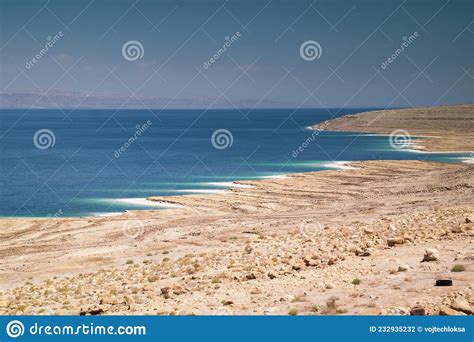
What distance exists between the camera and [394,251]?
22.6 meters

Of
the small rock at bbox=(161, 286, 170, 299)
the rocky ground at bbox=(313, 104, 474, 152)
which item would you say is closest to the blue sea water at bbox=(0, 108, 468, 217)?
the rocky ground at bbox=(313, 104, 474, 152)

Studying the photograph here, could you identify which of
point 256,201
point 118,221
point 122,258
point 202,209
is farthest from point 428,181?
point 122,258


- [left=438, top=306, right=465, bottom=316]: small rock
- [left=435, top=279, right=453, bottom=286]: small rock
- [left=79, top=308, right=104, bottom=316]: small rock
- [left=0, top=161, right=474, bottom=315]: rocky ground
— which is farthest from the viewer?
[left=79, top=308, right=104, bottom=316]: small rock

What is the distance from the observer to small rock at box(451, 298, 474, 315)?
14.9 meters

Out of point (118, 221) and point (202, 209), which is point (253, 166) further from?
point (118, 221)

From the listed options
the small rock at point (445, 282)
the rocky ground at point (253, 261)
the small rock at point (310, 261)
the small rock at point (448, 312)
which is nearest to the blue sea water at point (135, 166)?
the rocky ground at point (253, 261)

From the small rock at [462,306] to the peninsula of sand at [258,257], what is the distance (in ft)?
0.12

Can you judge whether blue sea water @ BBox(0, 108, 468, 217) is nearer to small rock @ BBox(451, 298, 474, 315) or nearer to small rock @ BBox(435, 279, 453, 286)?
small rock @ BBox(435, 279, 453, 286)

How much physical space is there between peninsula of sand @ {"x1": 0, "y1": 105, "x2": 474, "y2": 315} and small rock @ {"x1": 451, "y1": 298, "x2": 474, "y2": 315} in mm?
37

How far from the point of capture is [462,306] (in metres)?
15.1

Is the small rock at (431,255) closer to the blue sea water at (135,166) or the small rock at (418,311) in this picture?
the small rock at (418,311)

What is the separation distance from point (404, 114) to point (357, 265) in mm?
148185

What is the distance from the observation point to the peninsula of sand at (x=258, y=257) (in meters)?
17.5

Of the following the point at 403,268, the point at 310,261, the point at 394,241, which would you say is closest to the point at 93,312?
the point at 310,261
